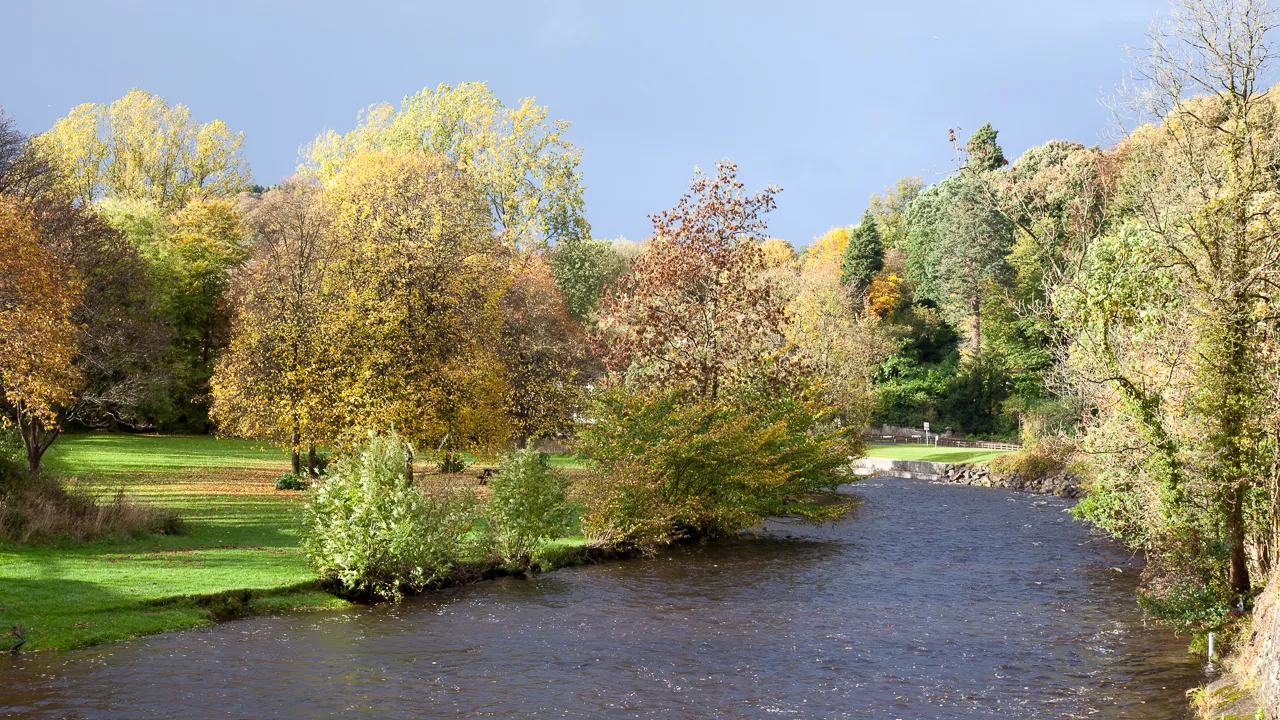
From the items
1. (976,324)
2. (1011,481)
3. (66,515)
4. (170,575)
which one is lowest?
(1011,481)

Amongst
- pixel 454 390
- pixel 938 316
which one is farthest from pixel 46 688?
pixel 938 316

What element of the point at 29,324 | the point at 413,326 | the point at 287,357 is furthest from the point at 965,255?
the point at 29,324

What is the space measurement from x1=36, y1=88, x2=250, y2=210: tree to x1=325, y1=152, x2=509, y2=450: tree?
37.7 m

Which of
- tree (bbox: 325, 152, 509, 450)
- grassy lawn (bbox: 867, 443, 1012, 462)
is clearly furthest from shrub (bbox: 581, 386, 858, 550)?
grassy lawn (bbox: 867, 443, 1012, 462)

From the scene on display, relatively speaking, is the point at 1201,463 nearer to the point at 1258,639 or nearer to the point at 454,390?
the point at 1258,639

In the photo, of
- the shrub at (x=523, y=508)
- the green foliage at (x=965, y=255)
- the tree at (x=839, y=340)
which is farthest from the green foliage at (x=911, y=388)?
the shrub at (x=523, y=508)

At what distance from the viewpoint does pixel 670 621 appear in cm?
1784

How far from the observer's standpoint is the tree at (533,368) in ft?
134

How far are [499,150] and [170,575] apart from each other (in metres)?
41.4

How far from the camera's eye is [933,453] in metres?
58.3

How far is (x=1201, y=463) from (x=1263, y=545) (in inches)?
62.1

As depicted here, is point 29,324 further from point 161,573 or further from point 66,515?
point 161,573

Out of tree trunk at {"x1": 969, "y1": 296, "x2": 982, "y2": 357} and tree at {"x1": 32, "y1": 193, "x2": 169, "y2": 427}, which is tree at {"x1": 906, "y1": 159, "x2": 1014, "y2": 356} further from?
tree at {"x1": 32, "y1": 193, "x2": 169, "y2": 427}

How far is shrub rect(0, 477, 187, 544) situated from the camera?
20016 millimetres
